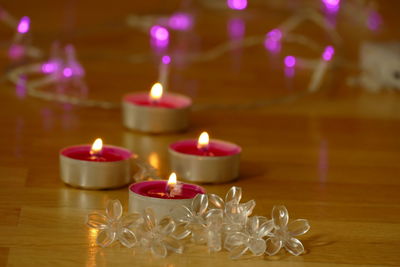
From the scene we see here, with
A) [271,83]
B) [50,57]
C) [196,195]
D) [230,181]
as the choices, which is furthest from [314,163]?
[50,57]

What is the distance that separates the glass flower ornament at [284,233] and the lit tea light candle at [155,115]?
69cm

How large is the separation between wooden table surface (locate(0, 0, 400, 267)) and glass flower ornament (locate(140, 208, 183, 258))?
2 centimetres

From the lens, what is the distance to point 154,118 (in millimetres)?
1943

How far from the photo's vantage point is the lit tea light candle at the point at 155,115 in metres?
1.94

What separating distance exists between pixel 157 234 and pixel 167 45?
6.29ft

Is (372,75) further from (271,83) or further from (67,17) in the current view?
(67,17)

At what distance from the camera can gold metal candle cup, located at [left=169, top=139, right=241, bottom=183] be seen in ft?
5.19

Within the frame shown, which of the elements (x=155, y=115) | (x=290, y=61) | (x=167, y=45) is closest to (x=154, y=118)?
(x=155, y=115)

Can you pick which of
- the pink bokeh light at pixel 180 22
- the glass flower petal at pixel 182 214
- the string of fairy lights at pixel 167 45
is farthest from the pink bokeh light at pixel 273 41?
the glass flower petal at pixel 182 214

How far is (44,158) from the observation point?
1.73 m

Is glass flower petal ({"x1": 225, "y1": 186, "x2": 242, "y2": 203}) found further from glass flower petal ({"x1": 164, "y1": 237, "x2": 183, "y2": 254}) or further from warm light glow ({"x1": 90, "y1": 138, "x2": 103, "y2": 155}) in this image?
warm light glow ({"x1": 90, "y1": 138, "x2": 103, "y2": 155})

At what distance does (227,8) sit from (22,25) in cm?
146

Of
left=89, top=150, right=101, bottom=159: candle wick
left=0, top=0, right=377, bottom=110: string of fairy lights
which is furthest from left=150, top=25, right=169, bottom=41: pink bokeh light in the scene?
left=89, top=150, right=101, bottom=159: candle wick

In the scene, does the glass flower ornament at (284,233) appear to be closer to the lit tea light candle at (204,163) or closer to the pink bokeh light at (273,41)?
the lit tea light candle at (204,163)
